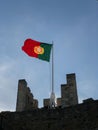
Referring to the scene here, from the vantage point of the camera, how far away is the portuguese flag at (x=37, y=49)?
15.2 meters

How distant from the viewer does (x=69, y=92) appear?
56.4ft

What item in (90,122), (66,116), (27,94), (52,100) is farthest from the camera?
(27,94)

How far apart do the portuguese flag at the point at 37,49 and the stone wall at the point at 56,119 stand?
3893 millimetres

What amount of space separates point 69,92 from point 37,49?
380cm

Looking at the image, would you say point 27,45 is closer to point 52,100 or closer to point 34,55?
point 34,55

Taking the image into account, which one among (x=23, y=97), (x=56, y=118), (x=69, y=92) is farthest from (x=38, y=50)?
(x=56, y=118)

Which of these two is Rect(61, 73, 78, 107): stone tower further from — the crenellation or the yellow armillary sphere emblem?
the crenellation

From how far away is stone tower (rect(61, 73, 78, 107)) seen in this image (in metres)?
16.8

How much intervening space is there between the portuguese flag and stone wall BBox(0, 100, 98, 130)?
3893 millimetres

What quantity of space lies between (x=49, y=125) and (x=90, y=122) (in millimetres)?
1968

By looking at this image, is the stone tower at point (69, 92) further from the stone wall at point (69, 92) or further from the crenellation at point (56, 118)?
the crenellation at point (56, 118)

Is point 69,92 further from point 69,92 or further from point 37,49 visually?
point 37,49

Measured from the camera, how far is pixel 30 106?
18.9 m

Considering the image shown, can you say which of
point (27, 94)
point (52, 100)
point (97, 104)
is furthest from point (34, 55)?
point (97, 104)
